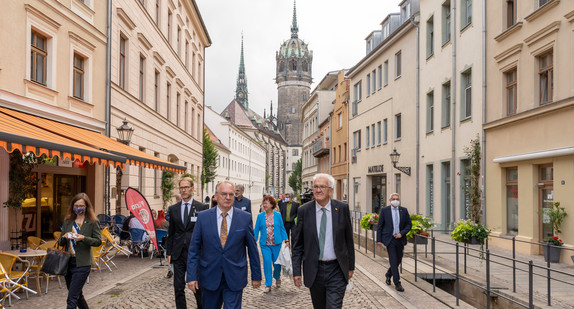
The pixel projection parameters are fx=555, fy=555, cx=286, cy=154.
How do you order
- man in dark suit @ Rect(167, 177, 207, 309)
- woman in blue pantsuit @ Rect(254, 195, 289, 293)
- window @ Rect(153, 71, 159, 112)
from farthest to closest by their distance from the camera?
window @ Rect(153, 71, 159, 112)
woman in blue pantsuit @ Rect(254, 195, 289, 293)
man in dark suit @ Rect(167, 177, 207, 309)

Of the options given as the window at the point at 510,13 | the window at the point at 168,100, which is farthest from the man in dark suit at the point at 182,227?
the window at the point at 168,100

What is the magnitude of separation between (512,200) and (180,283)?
12.4m

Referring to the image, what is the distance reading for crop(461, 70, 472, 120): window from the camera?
1958 centimetres

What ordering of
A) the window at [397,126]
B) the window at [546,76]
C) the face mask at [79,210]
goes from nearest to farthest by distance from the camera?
the face mask at [79,210]
the window at [546,76]
the window at [397,126]

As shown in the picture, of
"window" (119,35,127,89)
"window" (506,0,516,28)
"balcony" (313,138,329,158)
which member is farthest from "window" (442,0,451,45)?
"balcony" (313,138,329,158)

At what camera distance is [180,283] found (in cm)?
725

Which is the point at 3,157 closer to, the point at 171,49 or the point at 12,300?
the point at 12,300

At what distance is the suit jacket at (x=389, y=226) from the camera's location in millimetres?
10227

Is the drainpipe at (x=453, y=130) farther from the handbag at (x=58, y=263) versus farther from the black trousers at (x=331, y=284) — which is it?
the handbag at (x=58, y=263)

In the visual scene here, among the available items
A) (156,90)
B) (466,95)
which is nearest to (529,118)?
(466,95)

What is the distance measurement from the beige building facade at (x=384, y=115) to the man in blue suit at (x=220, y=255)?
68.5ft

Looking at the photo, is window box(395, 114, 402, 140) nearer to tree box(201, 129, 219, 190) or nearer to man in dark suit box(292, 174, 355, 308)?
man in dark suit box(292, 174, 355, 308)

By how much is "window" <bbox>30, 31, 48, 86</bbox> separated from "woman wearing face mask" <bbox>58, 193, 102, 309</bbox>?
7788mm

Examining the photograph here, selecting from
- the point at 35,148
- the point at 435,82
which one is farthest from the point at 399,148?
the point at 35,148
